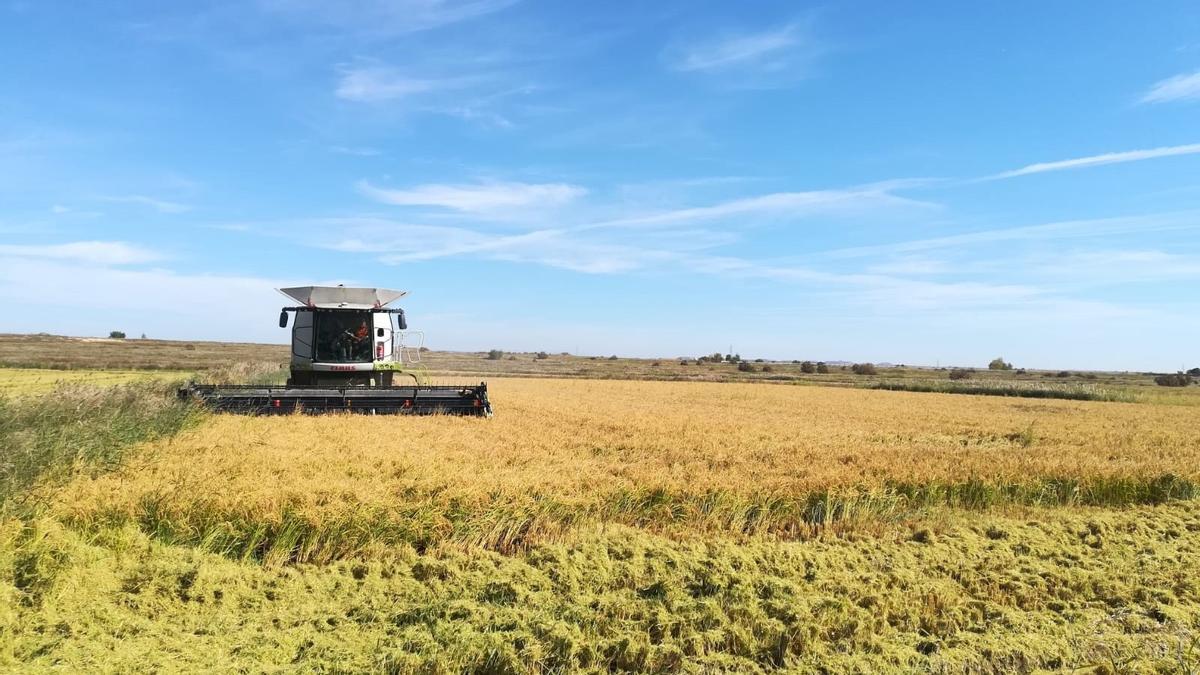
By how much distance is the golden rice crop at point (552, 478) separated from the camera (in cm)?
574

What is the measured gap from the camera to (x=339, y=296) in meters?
15.6

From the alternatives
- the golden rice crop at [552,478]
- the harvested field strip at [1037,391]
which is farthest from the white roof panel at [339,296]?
the harvested field strip at [1037,391]

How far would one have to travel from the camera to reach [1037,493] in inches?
345

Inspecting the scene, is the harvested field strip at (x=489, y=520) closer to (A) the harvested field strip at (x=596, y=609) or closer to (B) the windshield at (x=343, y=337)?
(A) the harvested field strip at (x=596, y=609)

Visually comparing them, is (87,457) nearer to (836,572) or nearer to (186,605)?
(186,605)

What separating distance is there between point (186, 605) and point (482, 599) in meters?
1.99

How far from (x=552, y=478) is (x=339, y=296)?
10083 millimetres

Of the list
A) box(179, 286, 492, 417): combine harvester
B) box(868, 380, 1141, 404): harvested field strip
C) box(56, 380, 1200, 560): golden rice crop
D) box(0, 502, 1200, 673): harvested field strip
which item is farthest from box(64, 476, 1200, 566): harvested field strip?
box(868, 380, 1141, 404): harvested field strip

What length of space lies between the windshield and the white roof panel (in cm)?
19

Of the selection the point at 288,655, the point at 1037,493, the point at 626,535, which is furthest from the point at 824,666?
the point at 1037,493

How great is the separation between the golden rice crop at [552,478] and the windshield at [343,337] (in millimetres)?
3631

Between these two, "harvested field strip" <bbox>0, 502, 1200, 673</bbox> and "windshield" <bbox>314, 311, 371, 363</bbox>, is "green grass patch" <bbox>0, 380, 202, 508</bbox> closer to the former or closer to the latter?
"harvested field strip" <bbox>0, 502, 1200, 673</bbox>

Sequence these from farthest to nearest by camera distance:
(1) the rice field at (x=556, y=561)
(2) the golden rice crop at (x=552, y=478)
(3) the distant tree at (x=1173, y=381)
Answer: (3) the distant tree at (x=1173, y=381)
(2) the golden rice crop at (x=552, y=478)
(1) the rice field at (x=556, y=561)

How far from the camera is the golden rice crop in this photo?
5.74 meters
